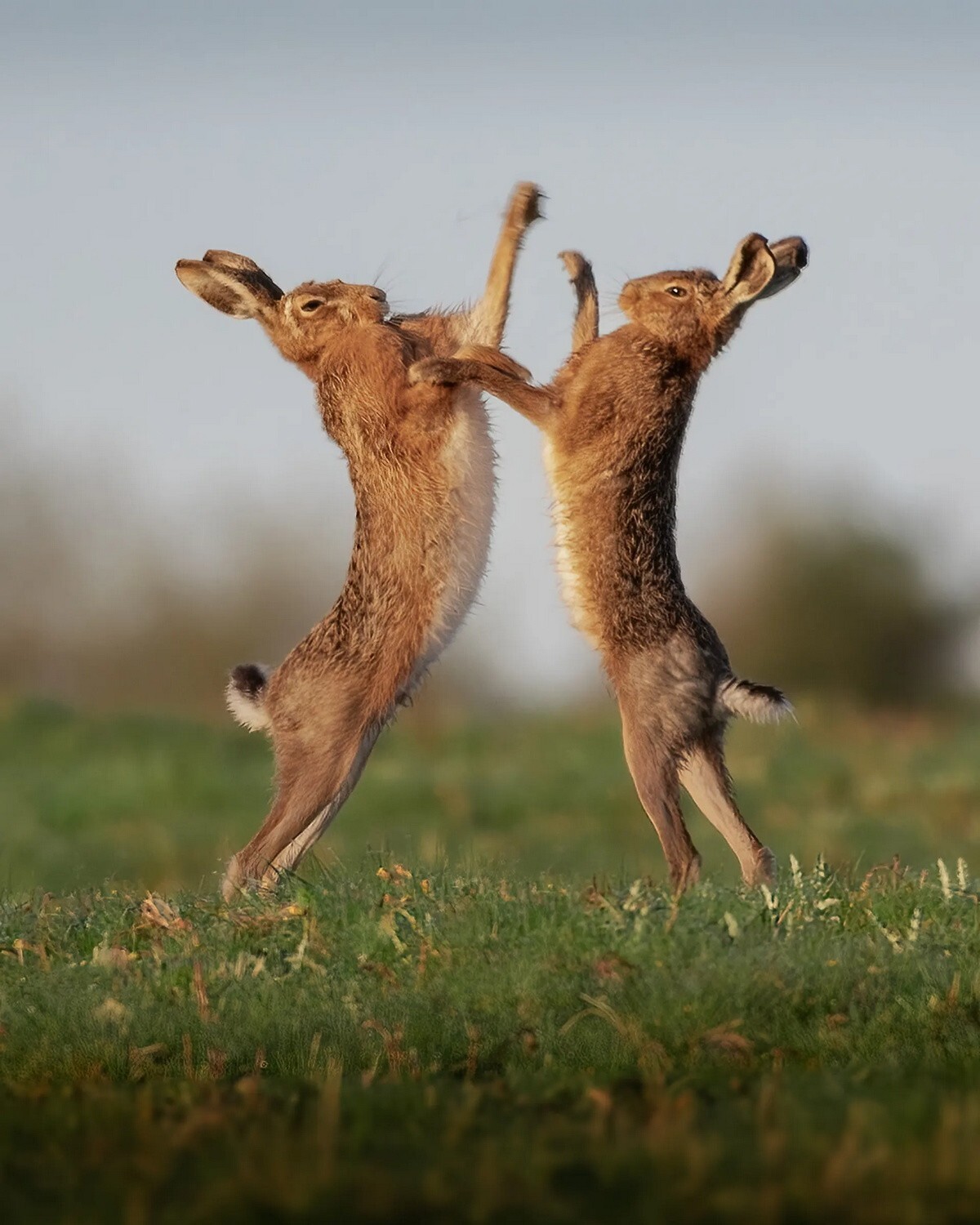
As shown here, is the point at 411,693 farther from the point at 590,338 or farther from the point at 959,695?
the point at 959,695

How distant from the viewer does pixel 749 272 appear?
8570 millimetres

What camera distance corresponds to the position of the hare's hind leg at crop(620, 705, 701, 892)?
7840 millimetres

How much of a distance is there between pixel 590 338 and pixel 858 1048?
4.19m

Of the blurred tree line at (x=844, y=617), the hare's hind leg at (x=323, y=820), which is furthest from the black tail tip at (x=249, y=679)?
the blurred tree line at (x=844, y=617)

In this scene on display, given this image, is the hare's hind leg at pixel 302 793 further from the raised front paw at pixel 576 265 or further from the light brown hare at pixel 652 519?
the raised front paw at pixel 576 265

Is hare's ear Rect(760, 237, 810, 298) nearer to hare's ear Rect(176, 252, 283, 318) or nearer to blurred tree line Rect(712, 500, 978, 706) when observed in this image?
hare's ear Rect(176, 252, 283, 318)

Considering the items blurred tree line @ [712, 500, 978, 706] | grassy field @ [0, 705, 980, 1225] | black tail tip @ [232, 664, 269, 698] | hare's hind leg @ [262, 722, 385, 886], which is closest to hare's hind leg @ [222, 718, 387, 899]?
Answer: hare's hind leg @ [262, 722, 385, 886]

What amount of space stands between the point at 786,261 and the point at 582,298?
3.57 feet

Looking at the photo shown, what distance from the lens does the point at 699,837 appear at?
15953mm

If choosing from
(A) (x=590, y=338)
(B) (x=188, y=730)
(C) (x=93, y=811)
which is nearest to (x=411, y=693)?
(A) (x=590, y=338)

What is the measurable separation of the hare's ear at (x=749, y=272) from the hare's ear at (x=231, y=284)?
249 centimetres

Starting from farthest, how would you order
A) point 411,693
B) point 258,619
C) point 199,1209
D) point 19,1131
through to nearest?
point 258,619, point 411,693, point 19,1131, point 199,1209

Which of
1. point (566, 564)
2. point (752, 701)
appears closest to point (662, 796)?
point (752, 701)

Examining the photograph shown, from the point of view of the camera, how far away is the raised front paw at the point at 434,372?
336 inches
